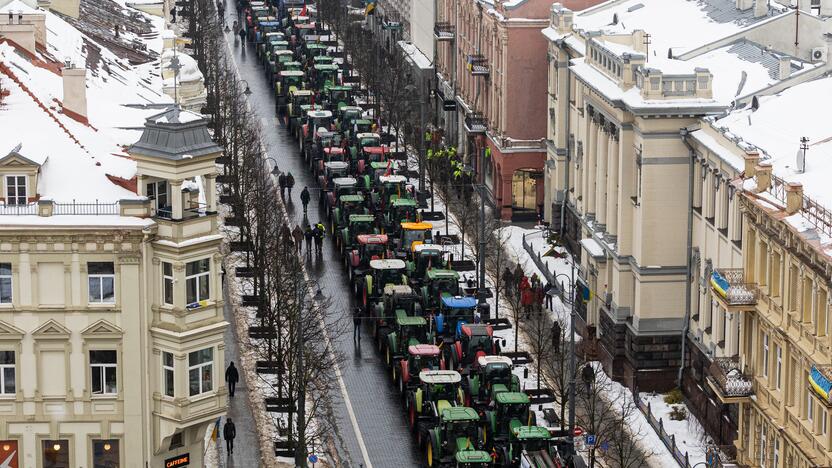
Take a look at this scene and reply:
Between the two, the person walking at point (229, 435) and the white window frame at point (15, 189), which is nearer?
the white window frame at point (15, 189)

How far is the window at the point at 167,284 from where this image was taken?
273ft

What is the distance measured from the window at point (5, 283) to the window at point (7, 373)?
1.99 m

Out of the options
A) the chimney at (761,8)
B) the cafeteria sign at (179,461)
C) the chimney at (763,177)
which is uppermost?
the chimney at (761,8)

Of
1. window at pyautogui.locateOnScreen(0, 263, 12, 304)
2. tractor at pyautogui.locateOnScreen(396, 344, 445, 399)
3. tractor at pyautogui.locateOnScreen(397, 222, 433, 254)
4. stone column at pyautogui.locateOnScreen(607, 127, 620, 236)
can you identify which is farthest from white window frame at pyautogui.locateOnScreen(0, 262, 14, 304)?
tractor at pyautogui.locateOnScreen(397, 222, 433, 254)

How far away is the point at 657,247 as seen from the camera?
4026 inches

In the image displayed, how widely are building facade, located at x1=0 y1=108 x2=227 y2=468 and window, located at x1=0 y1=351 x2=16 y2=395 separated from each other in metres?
0.04

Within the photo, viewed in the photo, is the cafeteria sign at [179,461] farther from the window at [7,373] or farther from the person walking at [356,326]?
the person walking at [356,326]

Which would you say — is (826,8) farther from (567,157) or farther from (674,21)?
(567,157)

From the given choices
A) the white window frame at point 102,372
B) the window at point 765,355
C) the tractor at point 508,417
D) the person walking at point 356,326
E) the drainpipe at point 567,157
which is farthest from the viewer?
the drainpipe at point 567,157

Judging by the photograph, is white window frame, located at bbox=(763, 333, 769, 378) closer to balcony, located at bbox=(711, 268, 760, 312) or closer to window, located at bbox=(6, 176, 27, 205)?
balcony, located at bbox=(711, 268, 760, 312)

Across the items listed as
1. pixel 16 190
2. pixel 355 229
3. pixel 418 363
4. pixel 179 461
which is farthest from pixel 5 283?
pixel 355 229

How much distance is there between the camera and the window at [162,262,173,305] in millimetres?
83062

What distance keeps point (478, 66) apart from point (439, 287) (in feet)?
107

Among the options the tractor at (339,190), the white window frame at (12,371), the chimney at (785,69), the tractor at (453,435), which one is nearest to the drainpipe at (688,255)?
the chimney at (785,69)
